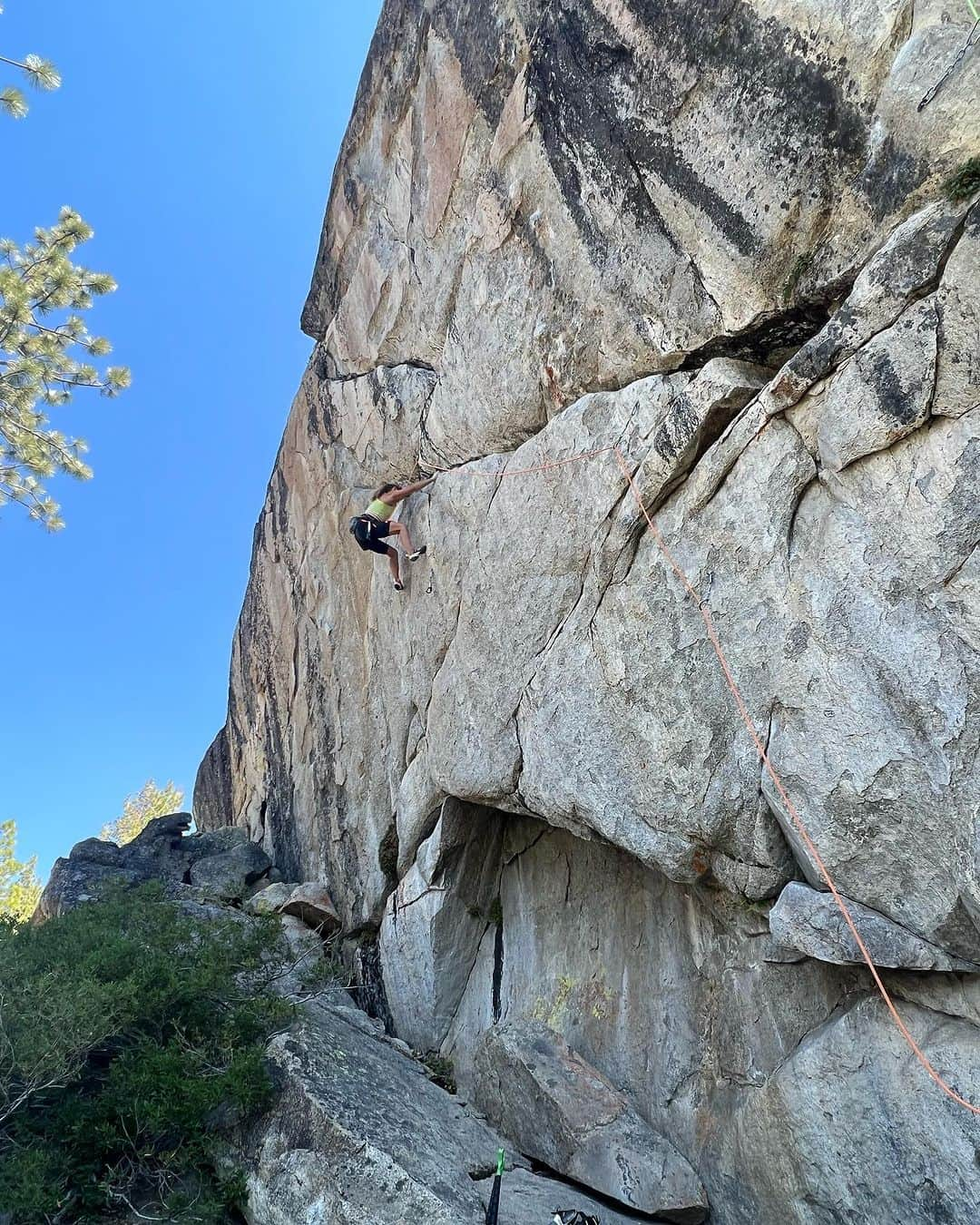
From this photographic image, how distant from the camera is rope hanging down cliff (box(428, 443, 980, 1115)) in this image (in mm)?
5367

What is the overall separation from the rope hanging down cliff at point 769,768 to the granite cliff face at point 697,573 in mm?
83

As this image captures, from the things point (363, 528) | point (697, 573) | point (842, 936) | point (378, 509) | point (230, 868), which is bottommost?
point (842, 936)

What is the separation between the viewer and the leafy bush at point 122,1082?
20.8 feet

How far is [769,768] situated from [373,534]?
6818mm

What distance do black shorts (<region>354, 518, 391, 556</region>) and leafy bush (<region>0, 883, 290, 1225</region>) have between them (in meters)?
5.67

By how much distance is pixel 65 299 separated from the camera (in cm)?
1172

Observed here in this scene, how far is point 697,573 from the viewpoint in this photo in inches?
272

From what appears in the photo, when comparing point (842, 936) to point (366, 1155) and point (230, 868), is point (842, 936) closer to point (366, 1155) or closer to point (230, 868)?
point (366, 1155)

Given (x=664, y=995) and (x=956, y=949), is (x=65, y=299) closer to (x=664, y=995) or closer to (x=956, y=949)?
(x=664, y=995)

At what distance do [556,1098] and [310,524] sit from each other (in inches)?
446

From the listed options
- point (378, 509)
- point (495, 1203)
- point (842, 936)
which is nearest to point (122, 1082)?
point (495, 1203)

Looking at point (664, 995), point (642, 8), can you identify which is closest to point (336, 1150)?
point (664, 995)

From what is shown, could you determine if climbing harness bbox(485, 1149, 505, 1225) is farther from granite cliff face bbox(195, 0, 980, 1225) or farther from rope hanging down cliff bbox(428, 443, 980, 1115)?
rope hanging down cliff bbox(428, 443, 980, 1115)

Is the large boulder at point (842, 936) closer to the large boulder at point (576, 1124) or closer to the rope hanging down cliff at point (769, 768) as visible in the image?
the rope hanging down cliff at point (769, 768)
